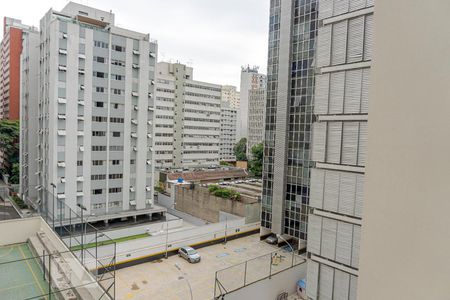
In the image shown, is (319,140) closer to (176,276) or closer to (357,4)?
(357,4)

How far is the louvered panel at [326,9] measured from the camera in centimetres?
569

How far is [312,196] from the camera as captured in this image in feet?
19.6

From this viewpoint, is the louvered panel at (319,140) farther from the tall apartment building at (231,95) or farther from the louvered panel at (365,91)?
the tall apartment building at (231,95)

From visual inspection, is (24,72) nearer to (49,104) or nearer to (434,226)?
(49,104)

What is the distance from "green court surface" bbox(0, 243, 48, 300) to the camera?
411 inches

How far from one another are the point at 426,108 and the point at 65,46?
87.0 ft

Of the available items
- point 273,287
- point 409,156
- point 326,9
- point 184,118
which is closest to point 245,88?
point 184,118

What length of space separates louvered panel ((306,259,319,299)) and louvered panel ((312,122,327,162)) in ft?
6.51

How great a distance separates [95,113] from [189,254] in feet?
45.0

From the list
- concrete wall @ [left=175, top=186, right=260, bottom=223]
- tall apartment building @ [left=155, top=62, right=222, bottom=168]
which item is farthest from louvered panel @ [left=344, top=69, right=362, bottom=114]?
tall apartment building @ [left=155, top=62, right=222, bottom=168]

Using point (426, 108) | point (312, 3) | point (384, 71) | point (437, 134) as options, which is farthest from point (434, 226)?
point (312, 3)

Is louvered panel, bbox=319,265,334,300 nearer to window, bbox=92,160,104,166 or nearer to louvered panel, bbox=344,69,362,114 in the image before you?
louvered panel, bbox=344,69,362,114

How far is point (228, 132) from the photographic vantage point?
7731cm

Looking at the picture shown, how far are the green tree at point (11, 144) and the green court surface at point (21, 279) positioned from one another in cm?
2958
